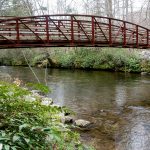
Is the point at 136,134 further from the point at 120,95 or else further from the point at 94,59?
the point at 94,59

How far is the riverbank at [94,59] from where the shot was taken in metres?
27.5

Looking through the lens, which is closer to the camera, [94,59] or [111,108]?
[111,108]

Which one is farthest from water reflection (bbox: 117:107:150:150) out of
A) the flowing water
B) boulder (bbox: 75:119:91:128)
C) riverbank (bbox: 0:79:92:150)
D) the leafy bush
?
the leafy bush

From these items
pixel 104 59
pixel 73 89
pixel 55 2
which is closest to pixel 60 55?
pixel 104 59

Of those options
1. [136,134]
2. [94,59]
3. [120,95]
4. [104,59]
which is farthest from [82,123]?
[94,59]

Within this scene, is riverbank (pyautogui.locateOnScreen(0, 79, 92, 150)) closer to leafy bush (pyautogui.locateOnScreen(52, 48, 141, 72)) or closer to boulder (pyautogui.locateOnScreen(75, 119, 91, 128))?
boulder (pyautogui.locateOnScreen(75, 119, 91, 128))

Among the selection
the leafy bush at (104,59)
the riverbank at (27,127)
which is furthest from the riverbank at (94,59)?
the riverbank at (27,127)

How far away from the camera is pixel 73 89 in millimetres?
17859

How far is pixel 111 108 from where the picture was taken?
42.1 feet

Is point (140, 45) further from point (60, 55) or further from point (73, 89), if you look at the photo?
point (60, 55)

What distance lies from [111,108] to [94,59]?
17001 mm

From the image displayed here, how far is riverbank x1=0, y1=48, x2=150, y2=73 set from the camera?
2748 centimetres

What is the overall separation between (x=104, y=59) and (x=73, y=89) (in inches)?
452

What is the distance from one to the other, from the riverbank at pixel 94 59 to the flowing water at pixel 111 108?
22.2 feet
